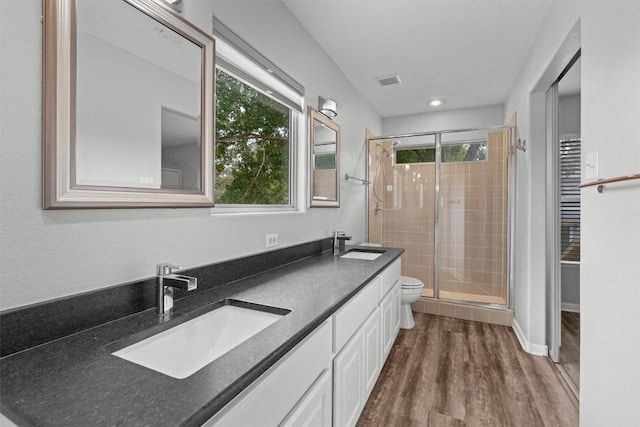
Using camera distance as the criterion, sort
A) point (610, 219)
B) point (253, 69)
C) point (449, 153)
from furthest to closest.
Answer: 1. point (449, 153)
2. point (253, 69)
3. point (610, 219)

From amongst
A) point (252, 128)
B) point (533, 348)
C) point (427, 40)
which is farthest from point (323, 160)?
point (533, 348)

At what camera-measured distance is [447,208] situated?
375 centimetres

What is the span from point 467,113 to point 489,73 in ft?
3.77

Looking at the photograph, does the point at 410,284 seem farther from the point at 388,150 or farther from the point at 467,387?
the point at 388,150

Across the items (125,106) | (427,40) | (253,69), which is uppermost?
(427,40)

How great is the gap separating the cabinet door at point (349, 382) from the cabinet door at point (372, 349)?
81 millimetres

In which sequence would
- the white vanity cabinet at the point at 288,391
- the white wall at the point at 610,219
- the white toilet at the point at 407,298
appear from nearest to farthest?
the white vanity cabinet at the point at 288,391 < the white wall at the point at 610,219 < the white toilet at the point at 407,298

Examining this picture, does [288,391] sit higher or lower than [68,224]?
lower

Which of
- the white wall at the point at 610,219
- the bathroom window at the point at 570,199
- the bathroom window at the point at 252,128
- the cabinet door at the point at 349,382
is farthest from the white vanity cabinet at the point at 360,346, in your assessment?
the bathroom window at the point at 570,199

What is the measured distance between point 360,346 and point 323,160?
59.3 inches

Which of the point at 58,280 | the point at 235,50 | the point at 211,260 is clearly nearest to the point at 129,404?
the point at 58,280

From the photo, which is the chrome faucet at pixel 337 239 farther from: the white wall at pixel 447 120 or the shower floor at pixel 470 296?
the white wall at pixel 447 120

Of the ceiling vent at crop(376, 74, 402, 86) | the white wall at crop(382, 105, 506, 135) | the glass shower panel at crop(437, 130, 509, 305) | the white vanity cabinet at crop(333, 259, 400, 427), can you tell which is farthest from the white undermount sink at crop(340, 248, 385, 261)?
the white wall at crop(382, 105, 506, 135)

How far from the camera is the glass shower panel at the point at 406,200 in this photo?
3.84m
